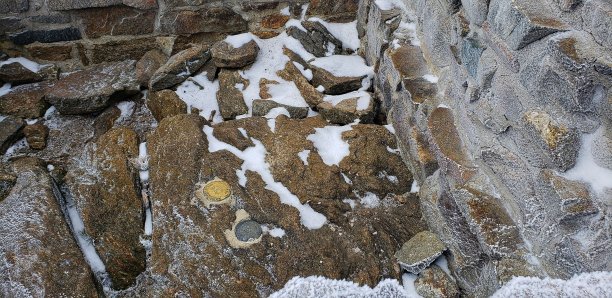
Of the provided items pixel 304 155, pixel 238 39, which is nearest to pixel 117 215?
pixel 304 155

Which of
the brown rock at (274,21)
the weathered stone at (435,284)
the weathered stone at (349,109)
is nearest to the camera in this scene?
the weathered stone at (435,284)

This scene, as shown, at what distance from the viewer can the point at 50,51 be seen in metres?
3.17

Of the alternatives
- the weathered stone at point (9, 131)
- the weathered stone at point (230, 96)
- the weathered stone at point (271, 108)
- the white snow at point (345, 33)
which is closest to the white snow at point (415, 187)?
the weathered stone at point (271, 108)

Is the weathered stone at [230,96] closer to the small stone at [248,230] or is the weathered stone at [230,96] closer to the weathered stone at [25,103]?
the small stone at [248,230]

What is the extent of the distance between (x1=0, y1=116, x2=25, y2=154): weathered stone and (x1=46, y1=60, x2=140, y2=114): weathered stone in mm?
219

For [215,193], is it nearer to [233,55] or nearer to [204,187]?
[204,187]

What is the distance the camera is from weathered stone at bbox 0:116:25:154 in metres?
2.61

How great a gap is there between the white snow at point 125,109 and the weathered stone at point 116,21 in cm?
57

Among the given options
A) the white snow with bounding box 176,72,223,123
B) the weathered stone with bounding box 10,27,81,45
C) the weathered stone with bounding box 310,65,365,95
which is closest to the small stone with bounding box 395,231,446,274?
the weathered stone with bounding box 310,65,365,95

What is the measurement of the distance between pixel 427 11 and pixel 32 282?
2.00m

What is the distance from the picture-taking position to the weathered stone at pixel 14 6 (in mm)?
2965

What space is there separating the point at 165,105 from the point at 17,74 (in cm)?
106

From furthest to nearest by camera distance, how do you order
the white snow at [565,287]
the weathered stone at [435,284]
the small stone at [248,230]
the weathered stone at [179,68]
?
the weathered stone at [179,68]
the small stone at [248,230]
the weathered stone at [435,284]
the white snow at [565,287]

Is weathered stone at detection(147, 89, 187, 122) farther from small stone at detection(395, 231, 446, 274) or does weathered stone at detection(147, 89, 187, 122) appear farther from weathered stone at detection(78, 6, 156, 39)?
small stone at detection(395, 231, 446, 274)
